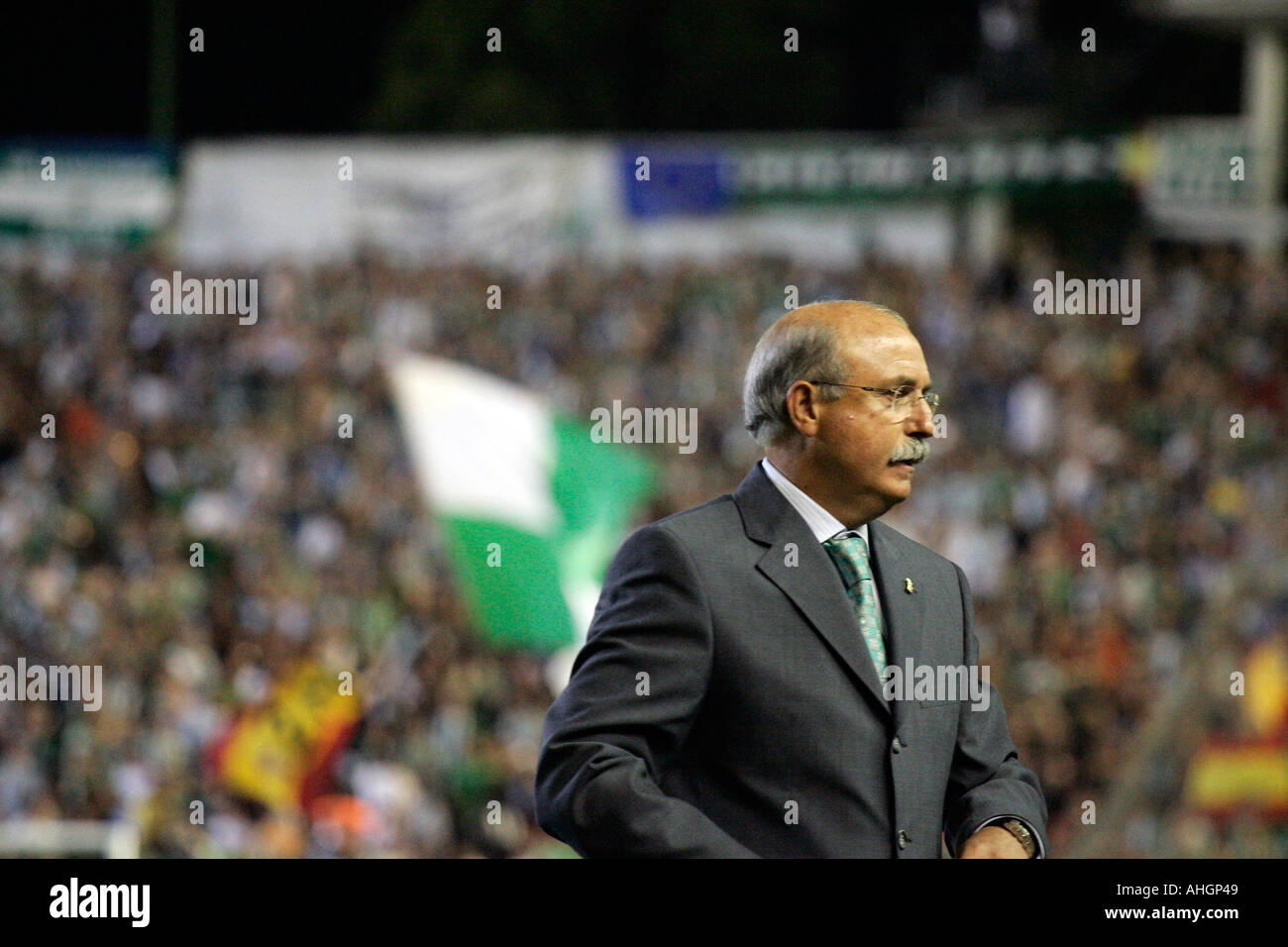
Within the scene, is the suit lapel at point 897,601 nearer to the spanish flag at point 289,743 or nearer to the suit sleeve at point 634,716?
the suit sleeve at point 634,716

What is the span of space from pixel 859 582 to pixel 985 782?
35 centimetres

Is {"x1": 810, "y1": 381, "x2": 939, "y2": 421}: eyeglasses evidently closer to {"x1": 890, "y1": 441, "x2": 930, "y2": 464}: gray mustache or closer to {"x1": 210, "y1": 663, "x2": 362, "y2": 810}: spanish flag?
{"x1": 890, "y1": 441, "x2": 930, "y2": 464}: gray mustache

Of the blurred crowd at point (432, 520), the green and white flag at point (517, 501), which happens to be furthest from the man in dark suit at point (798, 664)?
the blurred crowd at point (432, 520)

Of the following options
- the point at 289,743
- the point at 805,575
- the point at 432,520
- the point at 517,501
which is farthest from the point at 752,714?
the point at 432,520

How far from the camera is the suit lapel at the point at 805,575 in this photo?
2947 mm

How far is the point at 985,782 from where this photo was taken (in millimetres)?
3051

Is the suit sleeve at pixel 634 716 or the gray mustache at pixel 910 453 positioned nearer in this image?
the suit sleeve at pixel 634 716

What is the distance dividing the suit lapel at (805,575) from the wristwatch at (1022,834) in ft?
0.78

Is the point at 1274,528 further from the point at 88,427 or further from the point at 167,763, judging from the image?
the point at 88,427

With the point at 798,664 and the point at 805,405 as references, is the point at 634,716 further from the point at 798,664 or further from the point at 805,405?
the point at 805,405

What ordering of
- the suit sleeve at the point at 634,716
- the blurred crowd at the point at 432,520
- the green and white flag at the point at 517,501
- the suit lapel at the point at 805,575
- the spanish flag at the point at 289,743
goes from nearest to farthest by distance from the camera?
the suit sleeve at the point at 634,716 → the suit lapel at the point at 805,575 → the green and white flag at the point at 517,501 → the blurred crowd at the point at 432,520 → the spanish flag at the point at 289,743

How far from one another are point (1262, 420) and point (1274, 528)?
169 centimetres
